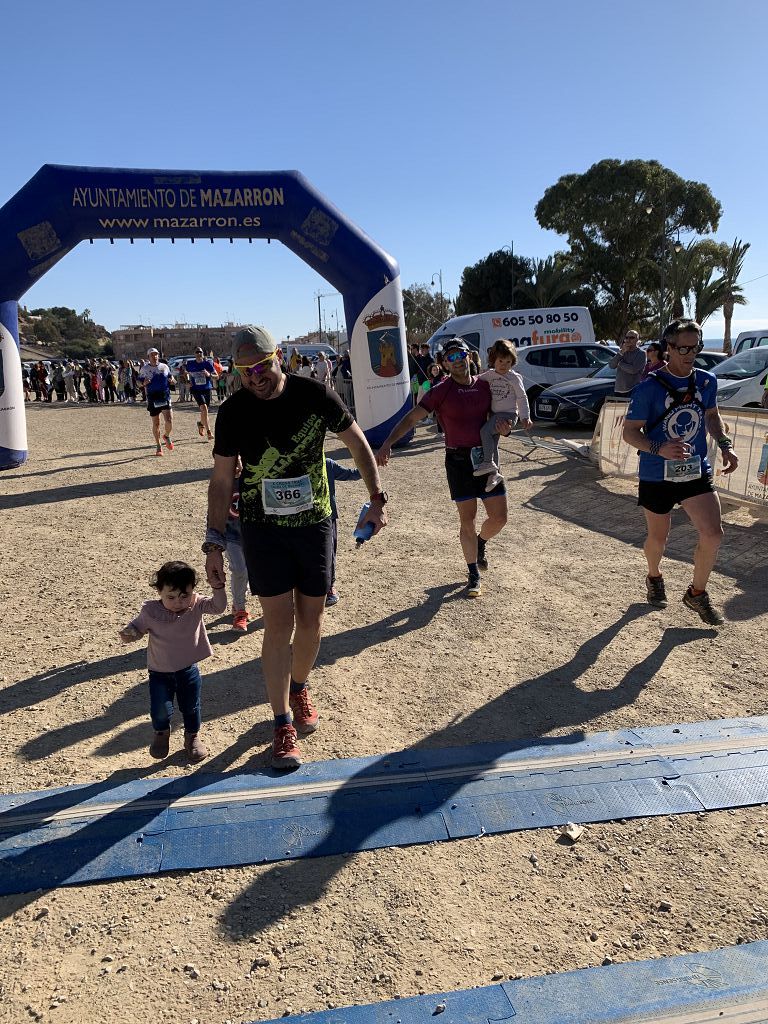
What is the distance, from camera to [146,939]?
2.25 m

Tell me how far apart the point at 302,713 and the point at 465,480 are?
2315mm

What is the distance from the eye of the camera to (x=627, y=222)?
135 feet

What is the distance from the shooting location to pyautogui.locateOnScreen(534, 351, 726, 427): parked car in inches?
543

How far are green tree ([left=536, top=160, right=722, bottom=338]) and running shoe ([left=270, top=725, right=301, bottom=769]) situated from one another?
43.4 metres

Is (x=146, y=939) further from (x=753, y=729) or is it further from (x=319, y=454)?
(x=753, y=729)

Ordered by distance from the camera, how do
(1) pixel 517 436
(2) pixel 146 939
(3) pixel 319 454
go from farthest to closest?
1. (1) pixel 517 436
2. (3) pixel 319 454
3. (2) pixel 146 939

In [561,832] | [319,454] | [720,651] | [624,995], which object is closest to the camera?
[624,995]

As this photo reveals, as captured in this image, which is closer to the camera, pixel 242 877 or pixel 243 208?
pixel 242 877

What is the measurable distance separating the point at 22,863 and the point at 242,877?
82 centimetres

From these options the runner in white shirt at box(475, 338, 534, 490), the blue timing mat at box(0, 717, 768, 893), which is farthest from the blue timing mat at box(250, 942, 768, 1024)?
the runner in white shirt at box(475, 338, 534, 490)

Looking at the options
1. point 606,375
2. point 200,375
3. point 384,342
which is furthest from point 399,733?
point 606,375

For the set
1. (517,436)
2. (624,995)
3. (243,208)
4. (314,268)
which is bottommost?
(624,995)

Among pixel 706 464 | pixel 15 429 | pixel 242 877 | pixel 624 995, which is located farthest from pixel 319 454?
pixel 15 429

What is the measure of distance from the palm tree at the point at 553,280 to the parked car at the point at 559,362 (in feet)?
85.3
